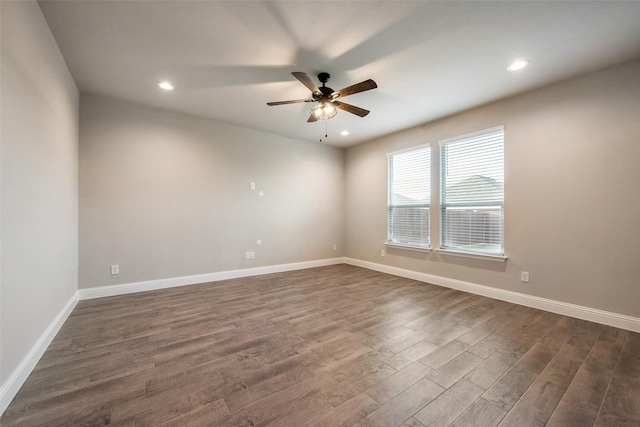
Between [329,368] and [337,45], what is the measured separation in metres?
2.71

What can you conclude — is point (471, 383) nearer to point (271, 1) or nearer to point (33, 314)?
point (271, 1)

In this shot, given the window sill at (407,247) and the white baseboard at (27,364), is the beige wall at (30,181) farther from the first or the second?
the window sill at (407,247)

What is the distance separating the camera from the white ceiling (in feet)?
6.44

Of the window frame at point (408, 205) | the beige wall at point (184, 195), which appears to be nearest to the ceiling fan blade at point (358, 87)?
the window frame at point (408, 205)

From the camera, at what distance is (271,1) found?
74.1 inches

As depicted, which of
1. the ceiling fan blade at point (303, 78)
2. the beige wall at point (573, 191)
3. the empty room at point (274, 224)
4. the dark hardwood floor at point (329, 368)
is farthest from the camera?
the beige wall at point (573, 191)

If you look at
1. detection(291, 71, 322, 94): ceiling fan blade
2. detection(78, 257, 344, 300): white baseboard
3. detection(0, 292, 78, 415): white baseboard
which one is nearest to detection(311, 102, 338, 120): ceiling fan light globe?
detection(291, 71, 322, 94): ceiling fan blade

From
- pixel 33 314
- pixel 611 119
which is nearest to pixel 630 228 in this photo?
pixel 611 119

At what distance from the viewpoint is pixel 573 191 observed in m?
2.87

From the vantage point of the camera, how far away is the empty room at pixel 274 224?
5.25 feet

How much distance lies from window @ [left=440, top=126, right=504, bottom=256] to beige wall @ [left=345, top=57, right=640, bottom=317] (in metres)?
0.12

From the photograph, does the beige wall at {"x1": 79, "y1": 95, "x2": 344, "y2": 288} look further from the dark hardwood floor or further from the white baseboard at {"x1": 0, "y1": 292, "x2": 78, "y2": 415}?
the white baseboard at {"x1": 0, "y1": 292, "x2": 78, "y2": 415}

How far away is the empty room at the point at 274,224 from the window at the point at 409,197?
0.05 meters

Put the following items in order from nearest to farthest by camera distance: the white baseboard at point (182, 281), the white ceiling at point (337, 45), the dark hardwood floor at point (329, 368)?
the dark hardwood floor at point (329, 368) < the white ceiling at point (337, 45) < the white baseboard at point (182, 281)
